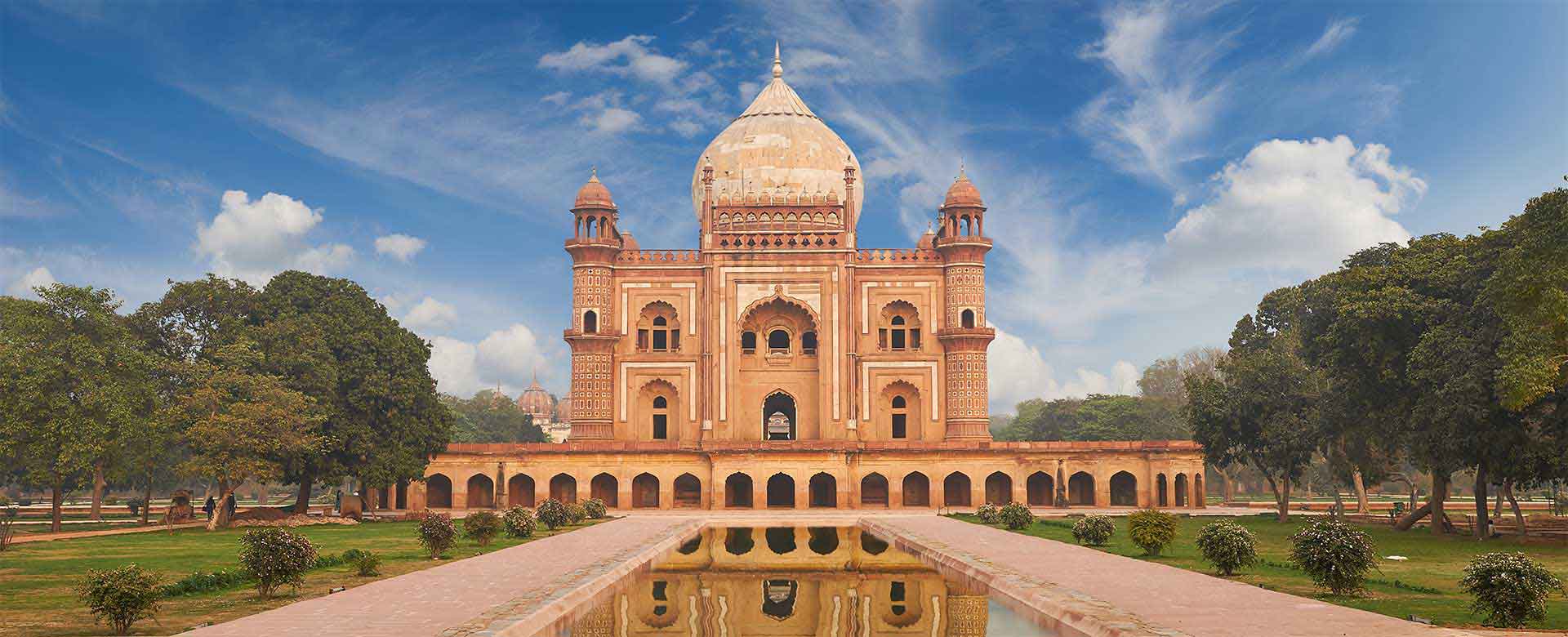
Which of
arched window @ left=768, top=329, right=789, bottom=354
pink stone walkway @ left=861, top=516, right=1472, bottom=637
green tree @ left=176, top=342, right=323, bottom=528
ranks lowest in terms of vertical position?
pink stone walkway @ left=861, top=516, right=1472, bottom=637

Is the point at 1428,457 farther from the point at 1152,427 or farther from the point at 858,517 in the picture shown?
the point at 1152,427

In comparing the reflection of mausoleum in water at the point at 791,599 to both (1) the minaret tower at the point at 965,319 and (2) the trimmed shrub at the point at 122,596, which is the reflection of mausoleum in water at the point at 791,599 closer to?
(2) the trimmed shrub at the point at 122,596

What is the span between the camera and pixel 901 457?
46.4 m

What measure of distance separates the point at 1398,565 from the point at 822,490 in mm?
29960

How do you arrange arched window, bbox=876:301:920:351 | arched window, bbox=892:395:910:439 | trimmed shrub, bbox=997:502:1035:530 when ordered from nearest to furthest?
trimmed shrub, bbox=997:502:1035:530 → arched window, bbox=892:395:910:439 → arched window, bbox=876:301:920:351

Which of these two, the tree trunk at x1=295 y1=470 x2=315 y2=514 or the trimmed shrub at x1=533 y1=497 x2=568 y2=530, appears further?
the tree trunk at x1=295 y1=470 x2=315 y2=514

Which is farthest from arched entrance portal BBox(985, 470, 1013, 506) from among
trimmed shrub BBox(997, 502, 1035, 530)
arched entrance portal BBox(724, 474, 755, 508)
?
trimmed shrub BBox(997, 502, 1035, 530)

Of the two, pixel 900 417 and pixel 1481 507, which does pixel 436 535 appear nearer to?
pixel 1481 507

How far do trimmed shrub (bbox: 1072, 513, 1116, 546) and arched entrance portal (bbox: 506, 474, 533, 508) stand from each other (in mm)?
27338

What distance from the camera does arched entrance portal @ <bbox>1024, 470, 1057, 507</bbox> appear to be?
48.4m

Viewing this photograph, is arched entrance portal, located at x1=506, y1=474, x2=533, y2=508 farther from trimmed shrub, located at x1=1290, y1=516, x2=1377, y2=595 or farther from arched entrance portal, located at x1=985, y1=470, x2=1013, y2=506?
trimmed shrub, located at x1=1290, y1=516, x2=1377, y2=595

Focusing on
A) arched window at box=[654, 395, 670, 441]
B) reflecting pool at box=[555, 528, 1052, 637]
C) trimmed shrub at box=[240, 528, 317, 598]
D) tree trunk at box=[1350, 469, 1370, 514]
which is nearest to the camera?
reflecting pool at box=[555, 528, 1052, 637]

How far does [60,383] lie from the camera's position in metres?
32.6

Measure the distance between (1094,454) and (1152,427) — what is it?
25549 millimetres
